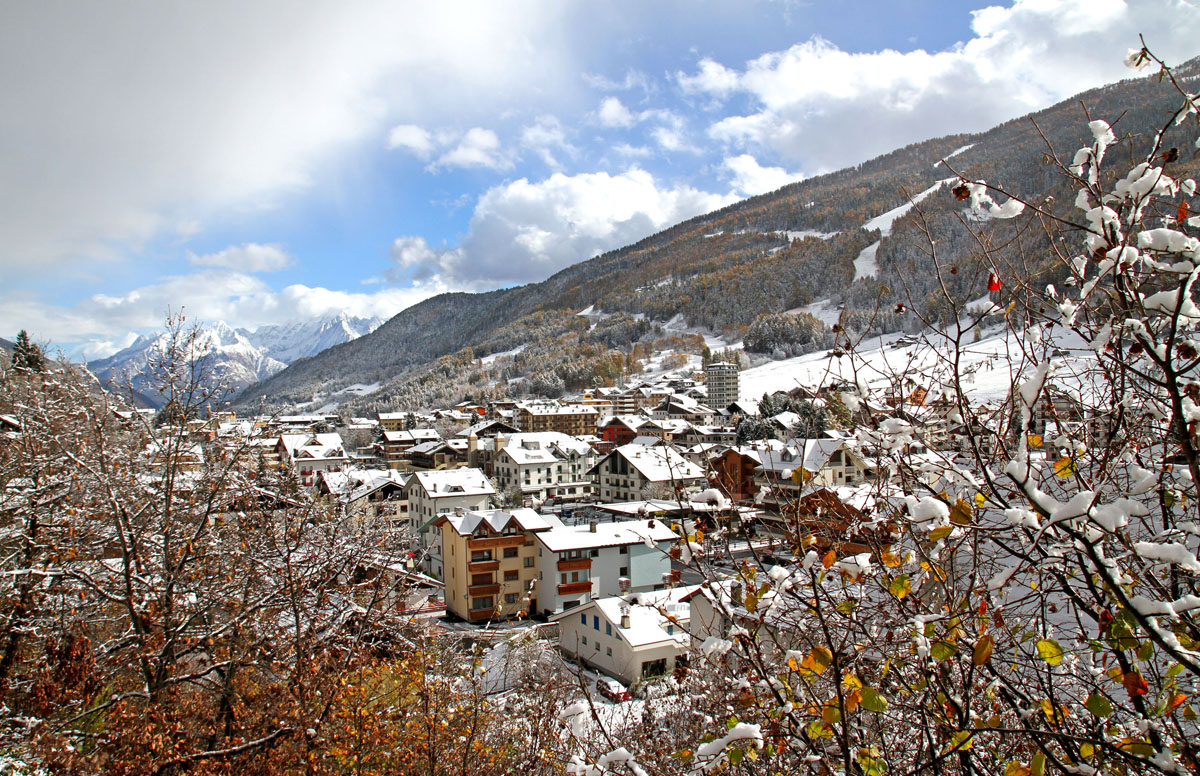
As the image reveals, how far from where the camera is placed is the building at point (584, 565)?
2062 cm

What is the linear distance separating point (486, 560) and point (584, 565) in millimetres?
3177

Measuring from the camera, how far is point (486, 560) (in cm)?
2078

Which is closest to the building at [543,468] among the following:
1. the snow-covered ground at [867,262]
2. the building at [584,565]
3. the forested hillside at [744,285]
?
the building at [584,565]

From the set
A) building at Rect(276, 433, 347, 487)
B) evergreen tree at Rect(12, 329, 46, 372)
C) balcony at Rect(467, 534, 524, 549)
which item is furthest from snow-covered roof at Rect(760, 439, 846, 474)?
building at Rect(276, 433, 347, 487)

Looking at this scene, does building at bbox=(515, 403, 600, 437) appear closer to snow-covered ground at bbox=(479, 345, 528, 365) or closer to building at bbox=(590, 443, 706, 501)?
building at bbox=(590, 443, 706, 501)

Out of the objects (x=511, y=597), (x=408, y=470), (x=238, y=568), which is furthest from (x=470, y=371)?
(x=238, y=568)

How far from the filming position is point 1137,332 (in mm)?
1726

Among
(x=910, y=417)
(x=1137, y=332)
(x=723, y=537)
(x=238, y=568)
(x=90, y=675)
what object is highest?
(x=1137, y=332)

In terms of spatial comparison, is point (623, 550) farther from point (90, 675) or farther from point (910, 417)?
point (910, 417)

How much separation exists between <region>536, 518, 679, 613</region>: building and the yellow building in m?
0.53

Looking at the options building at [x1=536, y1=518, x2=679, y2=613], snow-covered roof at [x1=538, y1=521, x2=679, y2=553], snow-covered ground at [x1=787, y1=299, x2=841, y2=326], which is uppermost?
snow-covered ground at [x1=787, y1=299, x2=841, y2=326]

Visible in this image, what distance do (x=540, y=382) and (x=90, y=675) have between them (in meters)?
96.8

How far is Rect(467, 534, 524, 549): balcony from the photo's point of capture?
67.8ft

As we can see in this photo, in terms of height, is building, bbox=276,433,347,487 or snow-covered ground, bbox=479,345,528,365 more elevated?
snow-covered ground, bbox=479,345,528,365
